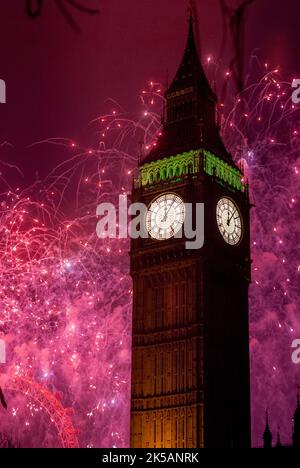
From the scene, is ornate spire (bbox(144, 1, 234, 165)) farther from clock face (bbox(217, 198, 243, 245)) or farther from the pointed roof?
clock face (bbox(217, 198, 243, 245))

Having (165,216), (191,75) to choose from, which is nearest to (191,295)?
(165,216)

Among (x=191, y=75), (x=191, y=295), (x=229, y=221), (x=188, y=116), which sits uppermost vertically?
(x=191, y=75)

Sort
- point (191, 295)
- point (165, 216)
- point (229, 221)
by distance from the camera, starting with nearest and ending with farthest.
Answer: point (191, 295) → point (165, 216) → point (229, 221)

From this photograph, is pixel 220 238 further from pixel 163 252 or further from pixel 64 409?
pixel 64 409

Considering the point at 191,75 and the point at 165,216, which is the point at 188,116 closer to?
the point at 191,75

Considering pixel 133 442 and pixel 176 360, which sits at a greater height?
pixel 176 360
